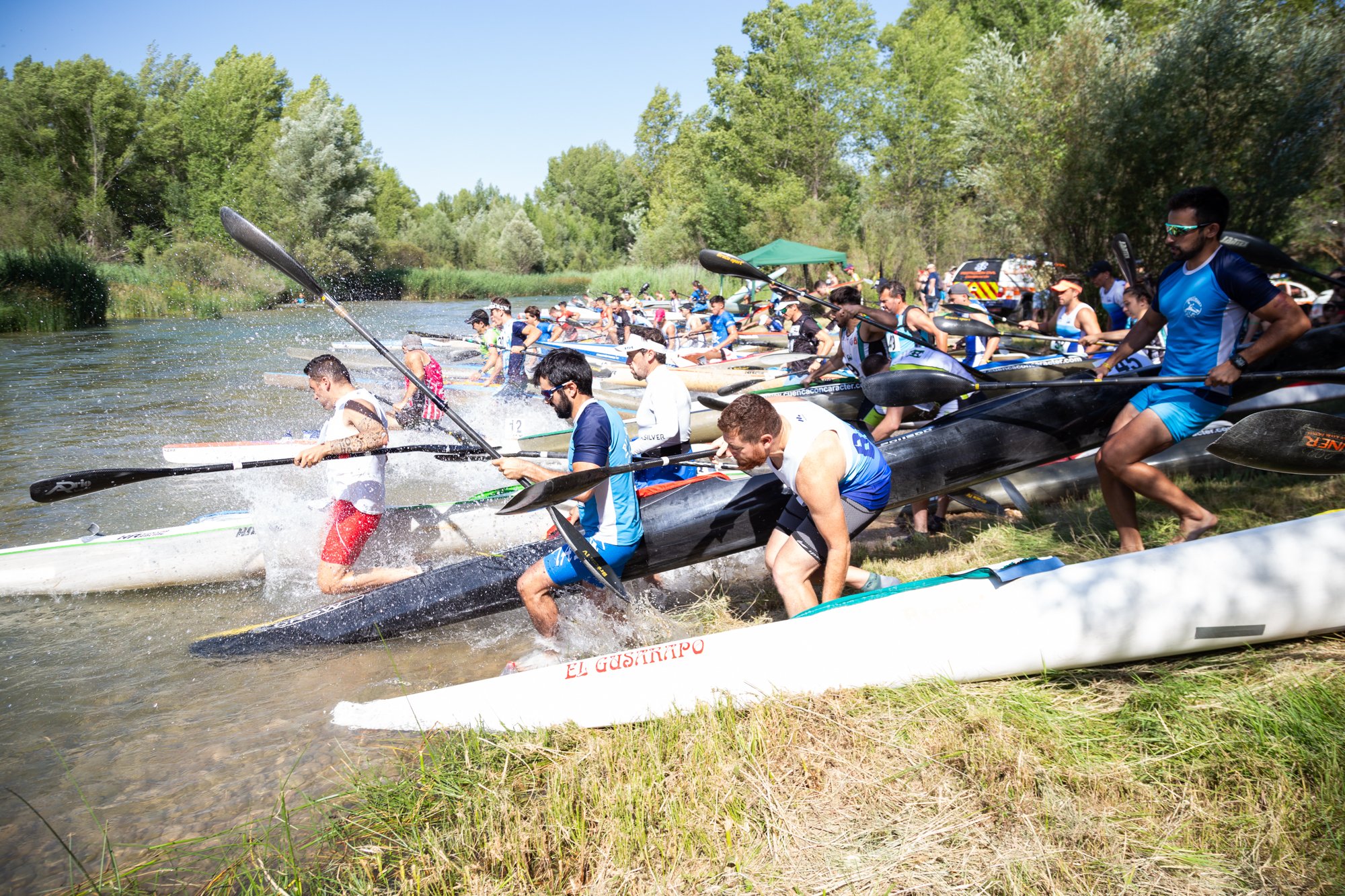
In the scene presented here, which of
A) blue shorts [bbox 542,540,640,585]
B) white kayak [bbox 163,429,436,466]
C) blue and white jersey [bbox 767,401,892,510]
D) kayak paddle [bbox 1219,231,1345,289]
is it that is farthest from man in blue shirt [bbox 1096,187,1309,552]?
white kayak [bbox 163,429,436,466]

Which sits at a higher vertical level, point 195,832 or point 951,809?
point 951,809

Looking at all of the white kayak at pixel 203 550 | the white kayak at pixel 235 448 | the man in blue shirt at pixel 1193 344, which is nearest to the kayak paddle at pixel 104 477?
the white kayak at pixel 203 550

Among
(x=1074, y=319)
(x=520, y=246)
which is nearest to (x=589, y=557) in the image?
(x=1074, y=319)

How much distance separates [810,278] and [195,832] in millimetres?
31952

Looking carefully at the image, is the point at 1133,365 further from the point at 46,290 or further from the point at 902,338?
the point at 46,290

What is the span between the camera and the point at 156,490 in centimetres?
912

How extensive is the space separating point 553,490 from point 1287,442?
11.2 ft

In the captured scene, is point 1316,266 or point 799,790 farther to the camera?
point 1316,266

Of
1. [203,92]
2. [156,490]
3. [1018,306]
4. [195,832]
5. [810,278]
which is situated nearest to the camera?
[195,832]

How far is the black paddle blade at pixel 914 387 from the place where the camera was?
4.96 metres

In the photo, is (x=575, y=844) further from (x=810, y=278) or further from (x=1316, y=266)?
(x=810, y=278)

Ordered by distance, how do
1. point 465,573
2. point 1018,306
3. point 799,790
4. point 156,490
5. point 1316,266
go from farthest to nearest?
1. point 1018,306
2. point 1316,266
3. point 156,490
4. point 465,573
5. point 799,790

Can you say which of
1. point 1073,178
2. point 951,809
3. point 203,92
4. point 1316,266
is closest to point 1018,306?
point 1073,178

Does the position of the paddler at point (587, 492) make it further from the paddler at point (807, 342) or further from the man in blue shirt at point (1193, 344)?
the paddler at point (807, 342)
